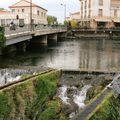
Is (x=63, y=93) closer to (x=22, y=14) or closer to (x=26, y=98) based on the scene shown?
(x=26, y=98)

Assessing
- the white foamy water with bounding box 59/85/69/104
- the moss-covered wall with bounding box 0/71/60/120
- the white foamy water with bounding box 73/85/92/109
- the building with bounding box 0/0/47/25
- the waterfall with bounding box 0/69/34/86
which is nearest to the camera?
the moss-covered wall with bounding box 0/71/60/120

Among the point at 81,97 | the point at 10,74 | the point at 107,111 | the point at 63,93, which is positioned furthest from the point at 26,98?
the point at 10,74

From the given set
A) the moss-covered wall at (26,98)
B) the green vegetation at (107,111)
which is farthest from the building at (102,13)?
the green vegetation at (107,111)

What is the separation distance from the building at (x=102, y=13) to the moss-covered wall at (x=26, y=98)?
304 feet

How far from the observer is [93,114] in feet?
39.7

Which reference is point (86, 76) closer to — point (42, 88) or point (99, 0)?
point (42, 88)

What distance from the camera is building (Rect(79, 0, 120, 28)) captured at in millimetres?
110625

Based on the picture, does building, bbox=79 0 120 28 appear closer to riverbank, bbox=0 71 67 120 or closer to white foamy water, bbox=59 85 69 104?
white foamy water, bbox=59 85 69 104

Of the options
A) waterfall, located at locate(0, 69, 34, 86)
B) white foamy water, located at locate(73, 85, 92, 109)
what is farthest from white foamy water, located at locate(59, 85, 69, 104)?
waterfall, located at locate(0, 69, 34, 86)

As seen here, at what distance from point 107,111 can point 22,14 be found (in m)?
72.5

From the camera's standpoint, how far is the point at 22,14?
274 feet

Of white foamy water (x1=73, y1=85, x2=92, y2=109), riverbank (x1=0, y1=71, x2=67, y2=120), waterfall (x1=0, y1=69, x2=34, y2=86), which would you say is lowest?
white foamy water (x1=73, y1=85, x2=92, y2=109)

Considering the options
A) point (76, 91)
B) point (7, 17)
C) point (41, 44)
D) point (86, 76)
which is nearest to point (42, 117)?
point (76, 91)

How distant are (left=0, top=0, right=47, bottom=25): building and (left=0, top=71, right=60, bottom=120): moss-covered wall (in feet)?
202
